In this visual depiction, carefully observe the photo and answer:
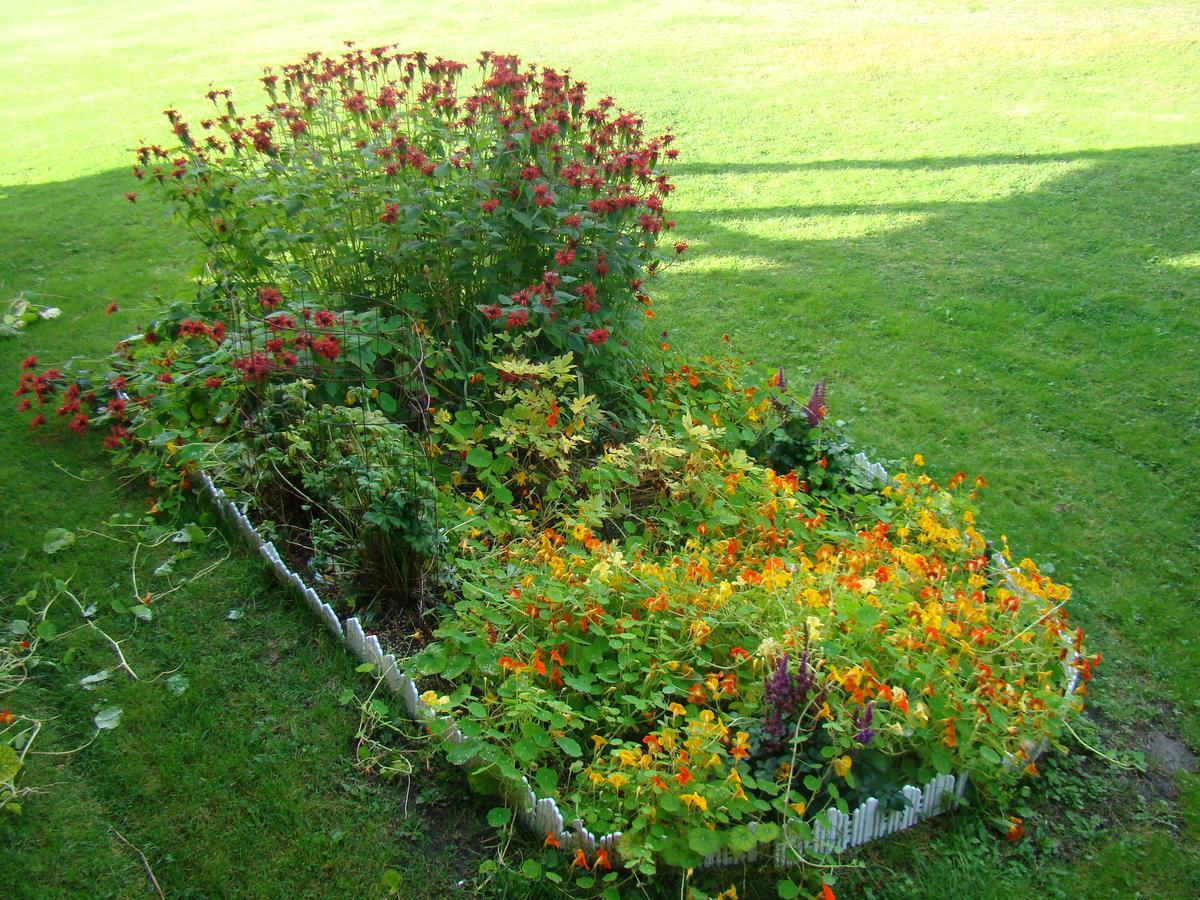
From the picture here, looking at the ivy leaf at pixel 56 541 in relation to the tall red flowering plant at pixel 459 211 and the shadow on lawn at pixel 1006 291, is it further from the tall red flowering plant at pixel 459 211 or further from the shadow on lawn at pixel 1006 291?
the shadow on lawn at pixel 1006 291

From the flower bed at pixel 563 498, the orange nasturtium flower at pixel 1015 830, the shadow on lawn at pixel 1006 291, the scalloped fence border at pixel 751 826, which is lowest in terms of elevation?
the shadow on lawn at pixel 1006 291

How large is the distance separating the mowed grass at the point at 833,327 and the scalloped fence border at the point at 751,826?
0.25ft

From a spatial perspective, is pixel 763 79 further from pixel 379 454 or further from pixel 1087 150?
pixel 379 454

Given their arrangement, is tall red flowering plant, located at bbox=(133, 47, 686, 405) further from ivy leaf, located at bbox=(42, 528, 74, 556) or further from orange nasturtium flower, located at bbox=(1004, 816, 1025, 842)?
orange nasturtium flower, located at bbox=(1004, 816, 1025, 842)

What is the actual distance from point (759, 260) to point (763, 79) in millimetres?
5755

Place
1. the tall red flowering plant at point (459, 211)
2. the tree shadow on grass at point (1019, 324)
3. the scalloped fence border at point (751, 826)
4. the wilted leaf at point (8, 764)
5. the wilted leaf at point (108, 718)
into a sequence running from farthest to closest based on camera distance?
the tree shadow on grass at point (1019, 324), the tall red flowering plant at point (459, 211), the wilted leaf at point (108, 718), the wilted leaf at point (8, 764), the scalloped fence border at point (751, 826)

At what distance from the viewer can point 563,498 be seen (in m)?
3.61

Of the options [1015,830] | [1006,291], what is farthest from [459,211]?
[1006,291]

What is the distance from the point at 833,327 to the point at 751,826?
392cm

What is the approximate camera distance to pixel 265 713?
2805 millimetres

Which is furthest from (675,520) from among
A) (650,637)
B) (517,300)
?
(517,300)

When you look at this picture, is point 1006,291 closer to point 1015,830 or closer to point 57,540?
point 1015,830

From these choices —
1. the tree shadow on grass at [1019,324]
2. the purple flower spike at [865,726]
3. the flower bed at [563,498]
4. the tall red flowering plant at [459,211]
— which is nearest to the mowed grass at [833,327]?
the tree shadow on grass at [1019,324]

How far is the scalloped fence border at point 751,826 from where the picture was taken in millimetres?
2420
